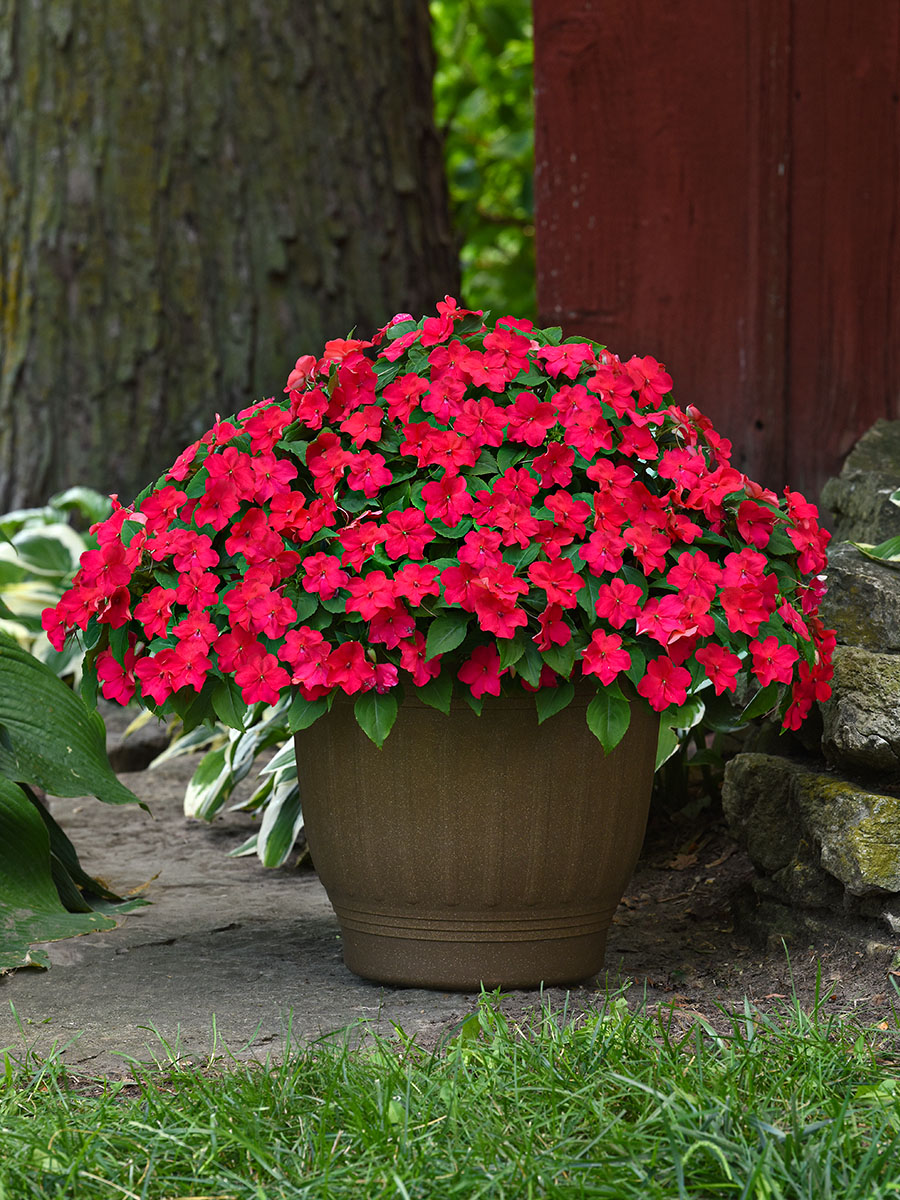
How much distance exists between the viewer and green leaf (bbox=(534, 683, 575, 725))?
1.83m

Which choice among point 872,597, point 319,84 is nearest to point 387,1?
point 319,84

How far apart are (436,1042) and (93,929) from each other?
698mm

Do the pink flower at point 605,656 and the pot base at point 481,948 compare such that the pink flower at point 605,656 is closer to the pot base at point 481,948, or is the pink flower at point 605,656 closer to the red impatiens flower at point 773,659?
the red impatiens flower at point 773,659

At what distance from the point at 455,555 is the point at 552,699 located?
0.25m

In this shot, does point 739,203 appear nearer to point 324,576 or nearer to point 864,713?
point 864,713

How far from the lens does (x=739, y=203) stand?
3385mm

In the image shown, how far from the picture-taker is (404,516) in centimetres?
183

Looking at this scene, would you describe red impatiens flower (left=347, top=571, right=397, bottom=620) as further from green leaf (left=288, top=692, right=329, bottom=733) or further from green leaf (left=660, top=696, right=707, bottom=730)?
green leaf (left=660, top=696, right=707, bottom=730)

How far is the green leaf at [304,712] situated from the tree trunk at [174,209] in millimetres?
2186

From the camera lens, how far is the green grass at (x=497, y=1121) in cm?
128

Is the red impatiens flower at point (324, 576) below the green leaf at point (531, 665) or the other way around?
the other way around

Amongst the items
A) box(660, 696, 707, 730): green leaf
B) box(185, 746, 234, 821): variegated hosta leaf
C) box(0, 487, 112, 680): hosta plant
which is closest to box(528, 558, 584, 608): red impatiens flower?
box(660, 696, 707, 730): green leaf

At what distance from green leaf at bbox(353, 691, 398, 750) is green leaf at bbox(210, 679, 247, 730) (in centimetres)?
18

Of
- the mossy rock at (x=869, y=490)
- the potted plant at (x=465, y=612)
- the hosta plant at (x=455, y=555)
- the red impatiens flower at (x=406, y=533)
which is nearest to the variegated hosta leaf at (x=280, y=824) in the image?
the potted plant at (x=465, y=612)
